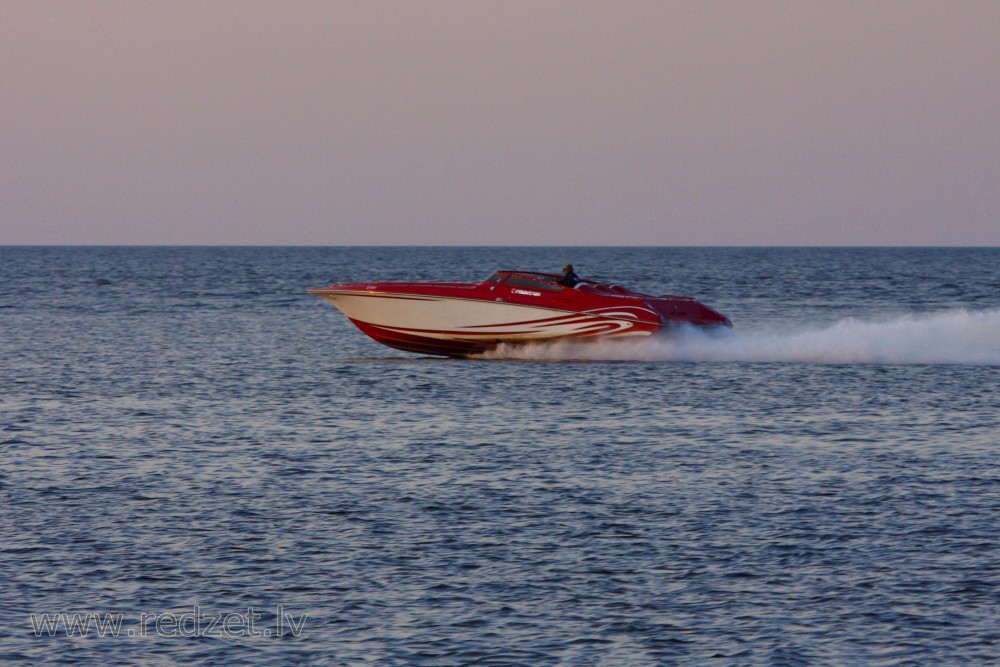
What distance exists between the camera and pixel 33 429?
20172 millimetres

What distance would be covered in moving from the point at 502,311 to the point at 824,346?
30.9ft

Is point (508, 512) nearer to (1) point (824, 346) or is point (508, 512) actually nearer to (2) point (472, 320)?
(2) point (472, 320)

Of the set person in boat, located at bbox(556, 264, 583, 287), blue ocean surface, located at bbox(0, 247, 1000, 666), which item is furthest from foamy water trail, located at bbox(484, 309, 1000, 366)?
person in boat, located at bbox(556, 264, 583, 287)

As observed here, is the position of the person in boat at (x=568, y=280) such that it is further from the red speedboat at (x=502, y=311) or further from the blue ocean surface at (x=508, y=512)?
the blue ocean surface at (x=508, y=512)

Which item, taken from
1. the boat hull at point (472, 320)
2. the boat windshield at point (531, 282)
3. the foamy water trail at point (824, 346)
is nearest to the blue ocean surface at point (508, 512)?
the foamy water trail at point (824, 346)

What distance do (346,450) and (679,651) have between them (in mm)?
9305

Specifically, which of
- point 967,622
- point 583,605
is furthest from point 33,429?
point 967,622

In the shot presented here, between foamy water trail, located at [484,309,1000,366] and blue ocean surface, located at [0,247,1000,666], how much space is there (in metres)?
0.18

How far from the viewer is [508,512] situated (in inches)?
563

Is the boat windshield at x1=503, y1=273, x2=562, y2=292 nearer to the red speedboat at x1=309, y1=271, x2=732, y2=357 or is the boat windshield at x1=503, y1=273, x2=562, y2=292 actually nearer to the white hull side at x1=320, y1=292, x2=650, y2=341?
the red speedboat at x1=309, y1=271, x2=732, y2=357

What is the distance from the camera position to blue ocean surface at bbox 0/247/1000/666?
10.3 meters

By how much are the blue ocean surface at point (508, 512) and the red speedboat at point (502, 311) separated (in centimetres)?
66

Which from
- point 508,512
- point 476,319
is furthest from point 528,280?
point 508,512

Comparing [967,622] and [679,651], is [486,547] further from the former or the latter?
[967,622]
